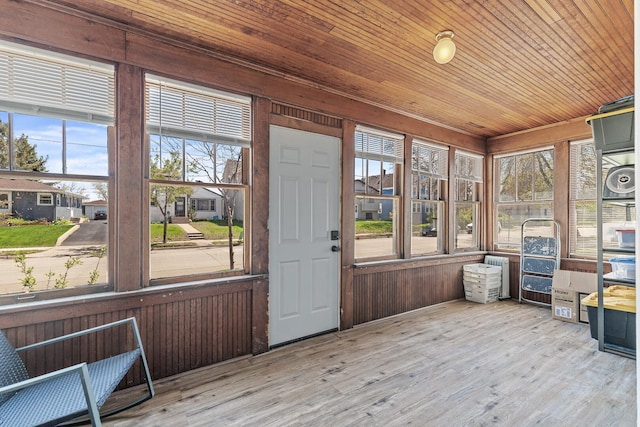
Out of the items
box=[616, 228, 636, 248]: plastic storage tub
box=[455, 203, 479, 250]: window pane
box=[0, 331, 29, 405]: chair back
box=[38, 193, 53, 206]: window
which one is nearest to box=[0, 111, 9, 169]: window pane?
box=[38, 193, 53, 206]: window

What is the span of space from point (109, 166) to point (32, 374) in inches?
58.1

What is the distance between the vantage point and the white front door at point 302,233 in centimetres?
310

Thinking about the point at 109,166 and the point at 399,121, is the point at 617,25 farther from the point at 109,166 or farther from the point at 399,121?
the point at 109,166

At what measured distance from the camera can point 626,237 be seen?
9.75 feet

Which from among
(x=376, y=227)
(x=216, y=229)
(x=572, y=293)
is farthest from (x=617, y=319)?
(x=216, y=229)

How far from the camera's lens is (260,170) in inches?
117

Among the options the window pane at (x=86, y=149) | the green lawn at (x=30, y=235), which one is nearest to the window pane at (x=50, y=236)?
the green lawn at (x=30, y=235)

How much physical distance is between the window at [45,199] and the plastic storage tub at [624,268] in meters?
4.89

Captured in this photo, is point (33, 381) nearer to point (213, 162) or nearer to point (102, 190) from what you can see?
point (102, 190)

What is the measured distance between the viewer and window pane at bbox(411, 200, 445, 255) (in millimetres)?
4422

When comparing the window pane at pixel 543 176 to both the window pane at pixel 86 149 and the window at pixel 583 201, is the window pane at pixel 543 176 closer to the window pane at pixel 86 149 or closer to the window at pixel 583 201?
the window at pixel 583 201

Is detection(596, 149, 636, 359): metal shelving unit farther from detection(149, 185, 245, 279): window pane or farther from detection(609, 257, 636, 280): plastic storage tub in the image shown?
detection(149, 185, 245, 279): window pane

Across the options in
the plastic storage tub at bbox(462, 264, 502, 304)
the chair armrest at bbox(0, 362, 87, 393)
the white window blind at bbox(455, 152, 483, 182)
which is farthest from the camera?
the white window blind at bbox(455, 152, 483, 182)

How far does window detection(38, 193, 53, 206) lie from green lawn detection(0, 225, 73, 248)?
0.16m
